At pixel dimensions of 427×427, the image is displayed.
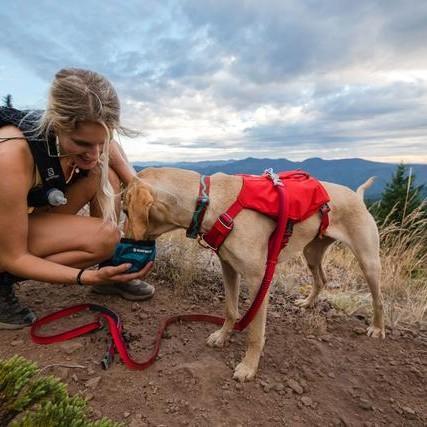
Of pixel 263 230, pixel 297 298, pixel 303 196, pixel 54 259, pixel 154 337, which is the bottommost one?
pixel 297 298

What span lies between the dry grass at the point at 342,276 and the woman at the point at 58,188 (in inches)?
42.3

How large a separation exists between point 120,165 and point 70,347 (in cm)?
Answer: 159

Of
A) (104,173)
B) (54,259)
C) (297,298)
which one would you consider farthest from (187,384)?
(297,298)

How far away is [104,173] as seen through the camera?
2930 millimetres

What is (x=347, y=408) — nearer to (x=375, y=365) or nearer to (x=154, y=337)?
(x=375, y=365)

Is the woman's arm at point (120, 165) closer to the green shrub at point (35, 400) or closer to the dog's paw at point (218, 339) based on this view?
the dog's paw at point (218, 339)

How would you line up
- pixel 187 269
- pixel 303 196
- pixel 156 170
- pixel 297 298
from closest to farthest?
pixel 156 170, pixel 303 196, pixel 187 269, pixel 297 298

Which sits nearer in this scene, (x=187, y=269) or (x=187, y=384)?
(x=187, y=384)

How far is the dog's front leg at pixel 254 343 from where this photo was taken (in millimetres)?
2659

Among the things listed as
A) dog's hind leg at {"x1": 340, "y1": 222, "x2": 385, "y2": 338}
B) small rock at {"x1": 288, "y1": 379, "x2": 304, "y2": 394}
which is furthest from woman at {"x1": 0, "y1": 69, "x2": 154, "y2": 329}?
dog's hind leg at {"x1": 340, "y1": 222, "x2": 385, "y2": 338}

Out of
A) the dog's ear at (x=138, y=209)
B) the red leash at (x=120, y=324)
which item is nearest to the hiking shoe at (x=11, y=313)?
the red leash at (x=120, y=324)

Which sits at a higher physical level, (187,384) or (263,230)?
(263,230)

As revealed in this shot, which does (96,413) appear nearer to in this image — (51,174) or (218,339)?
(218,339)

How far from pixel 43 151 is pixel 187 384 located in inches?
68.9
